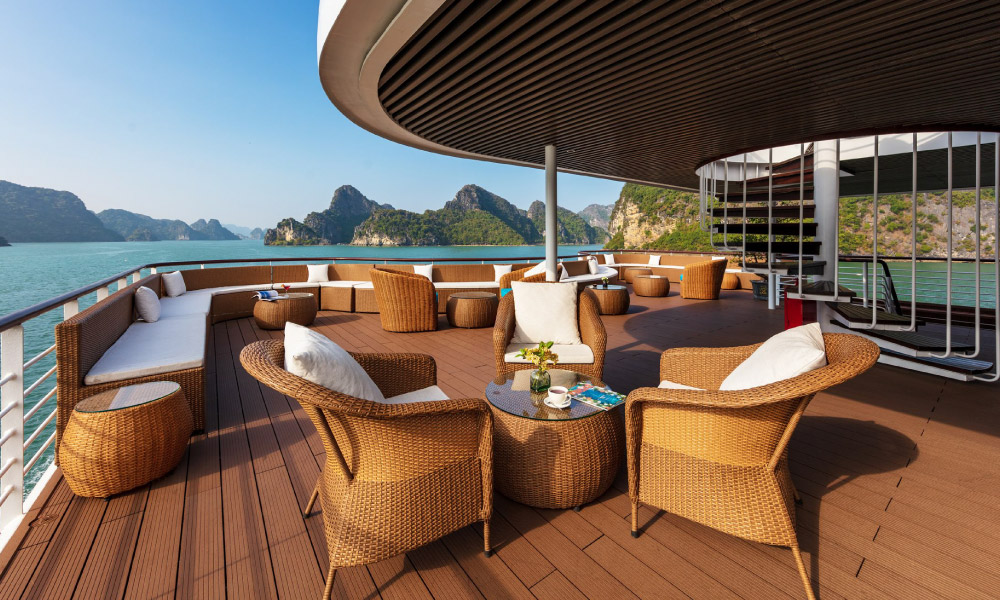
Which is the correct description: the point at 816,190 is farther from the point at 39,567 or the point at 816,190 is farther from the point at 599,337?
the point at 39,567

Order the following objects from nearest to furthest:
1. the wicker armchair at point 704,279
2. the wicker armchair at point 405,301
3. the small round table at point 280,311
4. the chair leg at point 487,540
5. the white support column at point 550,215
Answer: the chair leg at point 487,540, the wicker armchair at point 405,301, the small round table at point 280,311, the white support column at point 550,215, the wicker armchair at point 704,279

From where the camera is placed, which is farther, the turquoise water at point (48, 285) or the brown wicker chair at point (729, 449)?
the turquoise water at point (48, 285)

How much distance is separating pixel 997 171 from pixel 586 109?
9.73ft

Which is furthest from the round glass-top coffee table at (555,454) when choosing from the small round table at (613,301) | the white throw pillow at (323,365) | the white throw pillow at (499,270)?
the white throw pillow at (499,270)

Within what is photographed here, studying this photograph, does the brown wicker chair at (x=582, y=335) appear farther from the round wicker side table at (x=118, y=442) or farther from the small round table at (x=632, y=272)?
the small round table at (x=632, y=272)

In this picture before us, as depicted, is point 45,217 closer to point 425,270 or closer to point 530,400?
point 425,270

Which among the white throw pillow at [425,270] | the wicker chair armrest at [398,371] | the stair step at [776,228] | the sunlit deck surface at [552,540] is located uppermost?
the stair step at [776,228]

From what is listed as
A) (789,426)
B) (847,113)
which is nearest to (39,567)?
(789,426)

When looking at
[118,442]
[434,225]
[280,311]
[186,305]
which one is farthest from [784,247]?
[434,225]

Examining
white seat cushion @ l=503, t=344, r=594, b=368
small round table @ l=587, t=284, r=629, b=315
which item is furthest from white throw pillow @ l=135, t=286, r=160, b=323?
small round table @ l=587, t=284, r=629, b=315

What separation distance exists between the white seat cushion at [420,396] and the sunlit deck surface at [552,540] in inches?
20.8

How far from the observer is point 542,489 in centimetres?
172

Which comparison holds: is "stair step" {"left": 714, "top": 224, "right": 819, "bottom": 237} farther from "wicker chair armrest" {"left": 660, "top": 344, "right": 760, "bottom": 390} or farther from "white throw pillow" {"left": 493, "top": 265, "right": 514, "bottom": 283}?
"white throw pillow" {"left": 493, "top": 265, "right": 514, "bottom": 283}

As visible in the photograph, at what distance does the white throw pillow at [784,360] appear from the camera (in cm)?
144
